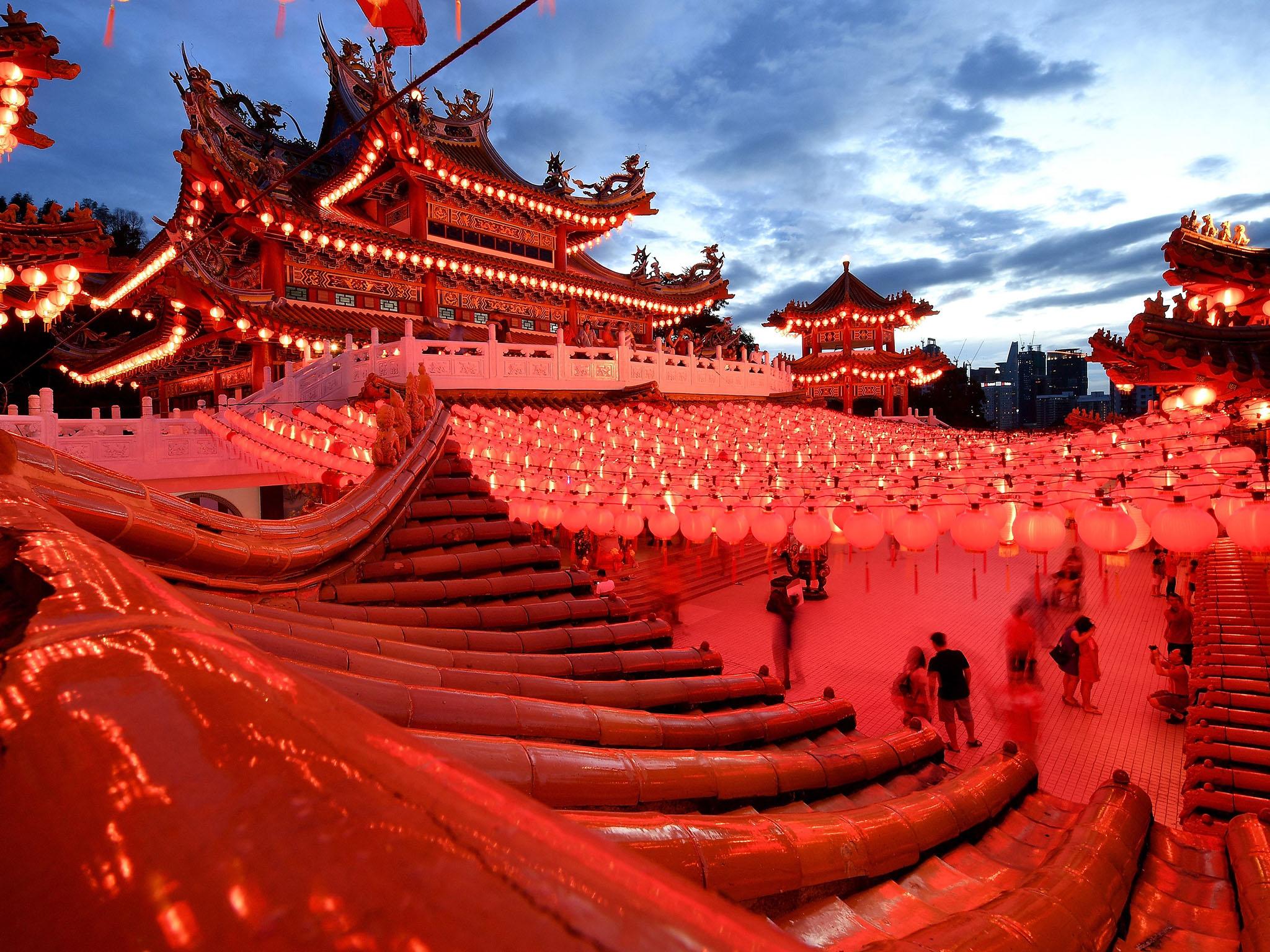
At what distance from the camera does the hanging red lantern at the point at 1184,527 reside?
13.3ft

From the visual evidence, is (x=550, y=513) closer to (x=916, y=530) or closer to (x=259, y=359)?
(x=916, y=530)

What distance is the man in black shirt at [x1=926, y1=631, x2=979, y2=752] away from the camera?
21.2ft

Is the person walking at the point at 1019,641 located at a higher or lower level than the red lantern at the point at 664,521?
lower

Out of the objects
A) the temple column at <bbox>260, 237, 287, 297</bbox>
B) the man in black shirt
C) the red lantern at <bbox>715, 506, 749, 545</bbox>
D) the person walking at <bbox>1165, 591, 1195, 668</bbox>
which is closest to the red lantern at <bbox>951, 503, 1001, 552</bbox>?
the red lantern at <bbox>715, 506, 749, 545</bbox>

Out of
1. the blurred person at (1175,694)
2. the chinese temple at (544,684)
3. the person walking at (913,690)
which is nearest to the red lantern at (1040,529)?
the chinese temple at (544,684)

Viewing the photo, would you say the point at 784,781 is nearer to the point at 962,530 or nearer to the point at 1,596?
the point at 1,596

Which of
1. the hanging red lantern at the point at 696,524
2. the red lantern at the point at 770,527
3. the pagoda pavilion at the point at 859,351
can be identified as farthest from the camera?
the pagoda pavilion at the point at 859,351

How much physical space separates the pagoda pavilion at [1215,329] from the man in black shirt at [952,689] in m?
3.89

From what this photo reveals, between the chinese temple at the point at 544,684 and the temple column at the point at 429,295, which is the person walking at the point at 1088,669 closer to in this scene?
the chinese temple at the point at 544,684

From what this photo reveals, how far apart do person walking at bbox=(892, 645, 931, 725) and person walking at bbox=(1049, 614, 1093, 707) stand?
2062 mm

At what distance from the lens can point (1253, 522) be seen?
3.90 meters

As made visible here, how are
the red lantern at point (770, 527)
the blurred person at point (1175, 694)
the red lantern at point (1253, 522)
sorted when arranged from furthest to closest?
the blurred person at point (1175, 694)
the red lantern at point (770, 527)
the red lantern at point (1253, 522)

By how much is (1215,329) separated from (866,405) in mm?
26815

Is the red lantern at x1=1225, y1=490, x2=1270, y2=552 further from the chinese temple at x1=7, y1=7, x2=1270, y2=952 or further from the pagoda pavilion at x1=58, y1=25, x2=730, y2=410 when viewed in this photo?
the pagoda pavilion at x1=58, y1=25, x2=730, y2=410
